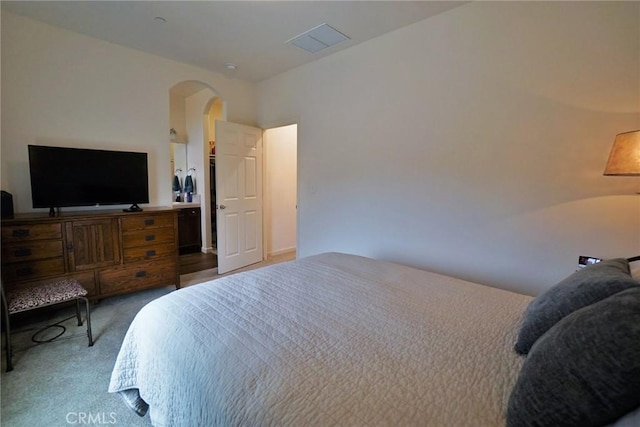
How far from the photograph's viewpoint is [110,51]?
3141 mm

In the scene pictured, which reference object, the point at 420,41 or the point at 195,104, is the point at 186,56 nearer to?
the point at 195,104

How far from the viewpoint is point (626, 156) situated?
58.8 inches

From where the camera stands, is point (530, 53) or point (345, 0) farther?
point (345, 0)

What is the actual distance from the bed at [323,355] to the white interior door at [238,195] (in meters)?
2.42

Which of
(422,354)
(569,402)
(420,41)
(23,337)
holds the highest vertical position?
(420,41)

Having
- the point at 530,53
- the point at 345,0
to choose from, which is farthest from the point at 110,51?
the point at 530,53

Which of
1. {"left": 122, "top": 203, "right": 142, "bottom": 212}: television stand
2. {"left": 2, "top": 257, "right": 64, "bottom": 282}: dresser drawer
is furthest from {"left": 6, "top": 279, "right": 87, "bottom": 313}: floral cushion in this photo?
{"left": 122, "top": 203, "right": 142, "bottom": 212}: television stand

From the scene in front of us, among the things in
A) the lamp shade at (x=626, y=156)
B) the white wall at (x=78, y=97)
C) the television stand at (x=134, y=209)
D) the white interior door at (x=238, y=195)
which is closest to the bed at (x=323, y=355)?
the lamp shade at (x=626, y=156)

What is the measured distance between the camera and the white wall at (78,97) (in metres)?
2.68

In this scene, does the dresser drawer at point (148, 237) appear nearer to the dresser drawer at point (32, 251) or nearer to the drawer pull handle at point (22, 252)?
the dresser drawer at point (32, 251)

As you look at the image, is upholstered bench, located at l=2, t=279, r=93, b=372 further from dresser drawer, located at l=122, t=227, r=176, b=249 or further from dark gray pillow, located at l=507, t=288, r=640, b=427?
dark gray pillow, located at l=507, t=288, r=640, b=427

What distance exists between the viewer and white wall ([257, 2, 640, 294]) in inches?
74.9

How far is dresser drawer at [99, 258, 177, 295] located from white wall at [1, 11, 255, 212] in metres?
0.83

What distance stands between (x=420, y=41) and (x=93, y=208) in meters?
3.71
